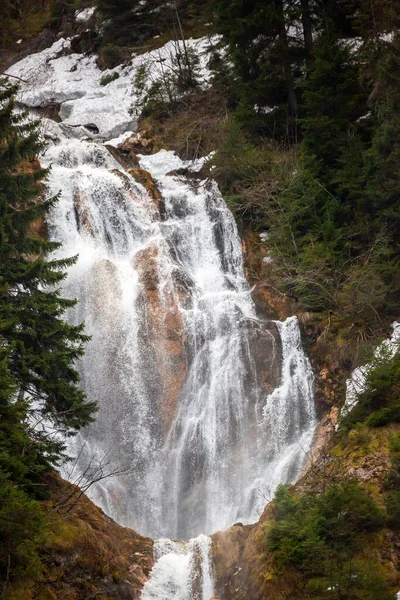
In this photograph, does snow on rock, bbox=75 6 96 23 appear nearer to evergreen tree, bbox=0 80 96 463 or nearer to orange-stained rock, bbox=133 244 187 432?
orange-stained rock, bbox=133 244 187 432

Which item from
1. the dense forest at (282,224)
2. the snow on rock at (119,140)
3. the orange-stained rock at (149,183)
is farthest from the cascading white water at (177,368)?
the snow on rock at (119,140)

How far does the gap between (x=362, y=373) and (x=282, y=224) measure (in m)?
8.85

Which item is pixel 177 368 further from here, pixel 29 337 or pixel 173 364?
pixel 29 337

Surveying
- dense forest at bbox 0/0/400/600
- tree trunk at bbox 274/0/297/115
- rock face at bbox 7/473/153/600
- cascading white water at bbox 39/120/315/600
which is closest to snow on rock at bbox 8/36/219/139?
dense forest at bbox 0/0/400/600

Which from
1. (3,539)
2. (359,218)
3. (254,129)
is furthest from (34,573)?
(254,129)

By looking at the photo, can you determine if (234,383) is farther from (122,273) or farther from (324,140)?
(324,140)

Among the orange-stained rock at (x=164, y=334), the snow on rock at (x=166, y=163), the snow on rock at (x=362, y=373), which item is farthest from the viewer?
the snow on rock at (x=166, y=163)

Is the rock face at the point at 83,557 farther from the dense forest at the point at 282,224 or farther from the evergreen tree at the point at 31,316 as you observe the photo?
the evergreen tree at the point at 31,316

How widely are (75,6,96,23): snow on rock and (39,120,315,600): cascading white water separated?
72.2ft

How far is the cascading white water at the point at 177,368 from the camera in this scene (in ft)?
56.3

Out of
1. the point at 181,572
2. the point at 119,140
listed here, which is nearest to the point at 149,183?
the point at 119,140

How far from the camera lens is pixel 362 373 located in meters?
14.6

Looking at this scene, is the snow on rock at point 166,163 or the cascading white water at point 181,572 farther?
the snow on rock at point 166,163

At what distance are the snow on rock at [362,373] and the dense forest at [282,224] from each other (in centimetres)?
40
